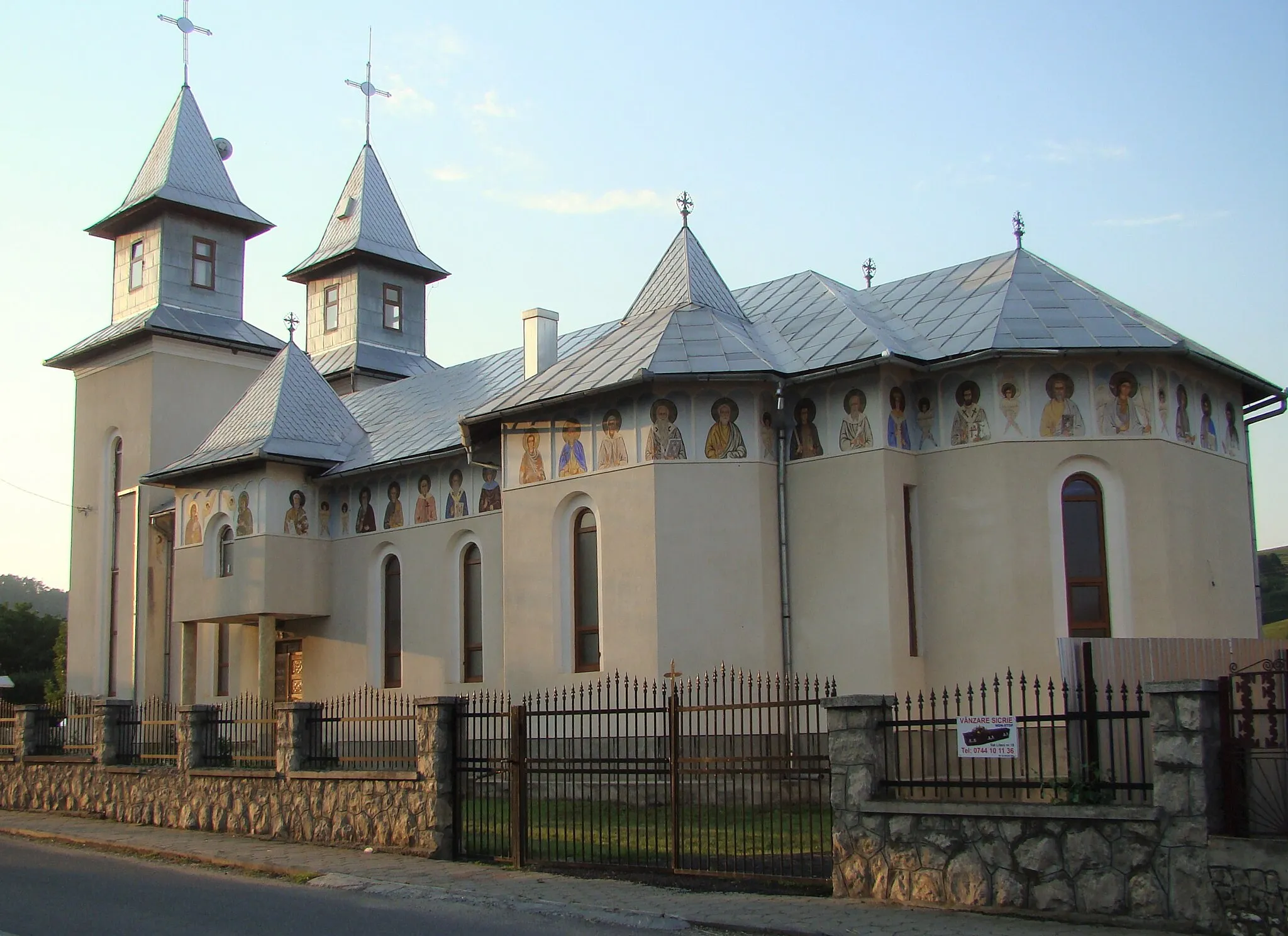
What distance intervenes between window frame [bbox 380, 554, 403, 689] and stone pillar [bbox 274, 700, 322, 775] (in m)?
8.44

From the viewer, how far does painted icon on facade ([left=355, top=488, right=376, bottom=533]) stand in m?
24.6

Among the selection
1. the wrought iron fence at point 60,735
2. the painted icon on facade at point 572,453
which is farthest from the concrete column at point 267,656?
the painted icon on facade at point 572,453

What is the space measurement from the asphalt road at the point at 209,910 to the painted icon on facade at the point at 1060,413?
31.7ft

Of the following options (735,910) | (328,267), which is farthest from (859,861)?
(328,267)

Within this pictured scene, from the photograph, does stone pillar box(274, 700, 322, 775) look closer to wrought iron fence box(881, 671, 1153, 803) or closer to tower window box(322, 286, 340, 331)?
wrought iron fence box(881, 671, 1153, 803)

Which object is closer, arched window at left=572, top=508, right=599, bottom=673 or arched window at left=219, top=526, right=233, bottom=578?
arched window at left=572, top=508, right=599, bottom=673

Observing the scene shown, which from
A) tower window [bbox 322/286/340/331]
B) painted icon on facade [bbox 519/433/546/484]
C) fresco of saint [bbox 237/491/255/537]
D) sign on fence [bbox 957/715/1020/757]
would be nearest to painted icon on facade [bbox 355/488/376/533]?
fresco of saint [bbox 237/491/255/537]

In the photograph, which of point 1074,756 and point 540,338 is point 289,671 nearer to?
point 540,338

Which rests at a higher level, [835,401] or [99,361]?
[99,361]

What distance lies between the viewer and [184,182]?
1237 inches

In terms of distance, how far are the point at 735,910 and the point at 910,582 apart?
25.9ft

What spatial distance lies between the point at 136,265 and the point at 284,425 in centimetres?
887

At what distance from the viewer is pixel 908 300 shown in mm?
19594

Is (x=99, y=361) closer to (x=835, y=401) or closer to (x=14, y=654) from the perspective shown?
(x=835, y=401)
